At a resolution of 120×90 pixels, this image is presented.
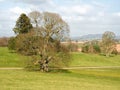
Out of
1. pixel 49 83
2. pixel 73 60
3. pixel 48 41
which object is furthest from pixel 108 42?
pixel 49 83

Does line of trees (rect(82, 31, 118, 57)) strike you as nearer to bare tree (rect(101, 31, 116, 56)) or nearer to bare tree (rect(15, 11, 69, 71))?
bare tree (rect(101, 31, 116, 56))

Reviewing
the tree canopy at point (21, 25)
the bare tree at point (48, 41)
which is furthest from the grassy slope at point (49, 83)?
the tree canopy at point (21, 25)

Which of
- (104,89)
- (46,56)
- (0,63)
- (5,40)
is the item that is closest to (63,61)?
(46,56)

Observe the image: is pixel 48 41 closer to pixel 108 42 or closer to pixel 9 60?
pixel 9 60

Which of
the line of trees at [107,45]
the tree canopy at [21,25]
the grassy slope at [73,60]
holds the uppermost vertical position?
the tree canopy at [21,25]

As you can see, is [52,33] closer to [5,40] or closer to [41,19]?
[41,19]

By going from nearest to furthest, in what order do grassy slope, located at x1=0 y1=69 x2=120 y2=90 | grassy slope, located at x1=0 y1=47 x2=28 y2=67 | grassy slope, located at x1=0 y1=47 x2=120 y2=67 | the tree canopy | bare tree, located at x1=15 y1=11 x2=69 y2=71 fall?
grassy slope, located at x1=0 y1=69 x2=120 y2=90 → bare tree, located at x1=15 y1=11 x2=69 y2=71 → grassy slope, located at x1=0 y1=47 x2=28 y2=67 → grassy slope, located at x1=0 y1=47 x2=120 y2=67 → the tree canopy

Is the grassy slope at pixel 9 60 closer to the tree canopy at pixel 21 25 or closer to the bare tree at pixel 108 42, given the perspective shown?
the tree canopy at pixel 21 25

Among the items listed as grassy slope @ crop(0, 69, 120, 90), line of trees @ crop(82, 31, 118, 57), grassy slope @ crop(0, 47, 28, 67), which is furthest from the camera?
line of trees @ crop(82, 31, 118, 57)

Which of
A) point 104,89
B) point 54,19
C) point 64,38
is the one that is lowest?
point 104,89

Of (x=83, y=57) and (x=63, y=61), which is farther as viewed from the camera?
(x=83, y=57)

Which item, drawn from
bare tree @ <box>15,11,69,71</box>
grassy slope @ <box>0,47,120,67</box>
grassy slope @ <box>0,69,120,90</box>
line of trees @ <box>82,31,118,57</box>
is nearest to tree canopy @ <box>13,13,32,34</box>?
grassy slope @ <box>0,47,120,67</box>

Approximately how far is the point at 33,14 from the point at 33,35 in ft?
16.5

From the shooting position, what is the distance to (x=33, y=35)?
5366 cm
